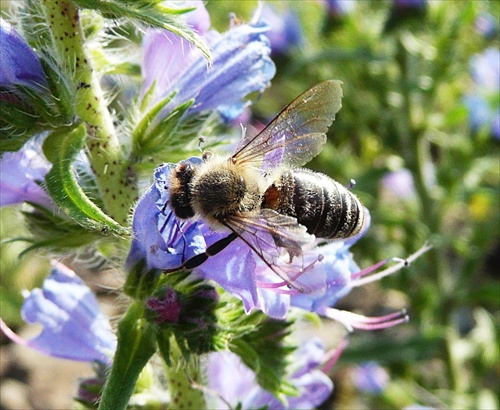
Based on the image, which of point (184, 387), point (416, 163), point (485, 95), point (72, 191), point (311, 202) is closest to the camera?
point (72, 191)

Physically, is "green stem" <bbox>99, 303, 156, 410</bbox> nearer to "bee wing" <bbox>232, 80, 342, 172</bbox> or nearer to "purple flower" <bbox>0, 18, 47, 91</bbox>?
"bee wing" <bbox>232, 80, 342, 172</bbox>

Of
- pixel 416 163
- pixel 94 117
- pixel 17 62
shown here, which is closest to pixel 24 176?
pixel 94 117

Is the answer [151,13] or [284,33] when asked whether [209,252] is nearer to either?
[151,13]

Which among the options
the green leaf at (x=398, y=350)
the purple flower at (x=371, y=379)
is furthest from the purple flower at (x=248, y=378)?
the purple flower at (x=371, y=379)

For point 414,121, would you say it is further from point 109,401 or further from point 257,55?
point 109,401

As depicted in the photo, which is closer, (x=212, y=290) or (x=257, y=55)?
(x=212, y=290)

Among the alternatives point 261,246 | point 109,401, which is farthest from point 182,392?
point 261,246
